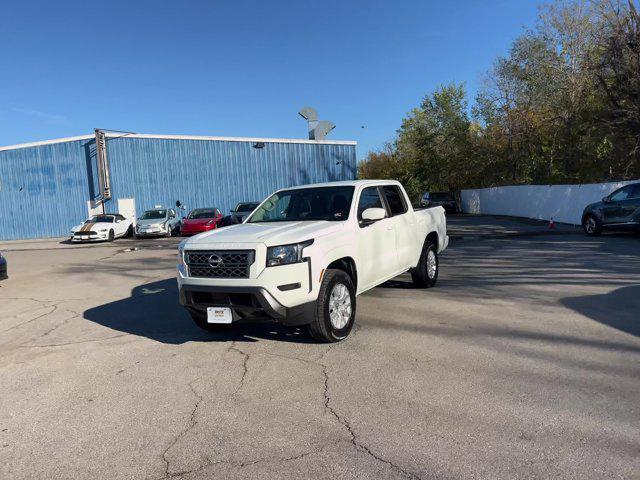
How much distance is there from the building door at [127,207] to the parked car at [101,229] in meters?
4.49

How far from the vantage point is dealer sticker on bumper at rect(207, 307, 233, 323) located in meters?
4.90

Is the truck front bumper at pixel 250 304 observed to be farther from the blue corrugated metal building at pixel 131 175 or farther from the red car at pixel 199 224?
the blue corrugated metal building at pixel 131 175

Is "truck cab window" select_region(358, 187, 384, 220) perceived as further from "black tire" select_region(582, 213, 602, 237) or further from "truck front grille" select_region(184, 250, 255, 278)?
"black tire" select_region(582, 213, 602, 237)

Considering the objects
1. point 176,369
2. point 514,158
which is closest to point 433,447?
point 176,369

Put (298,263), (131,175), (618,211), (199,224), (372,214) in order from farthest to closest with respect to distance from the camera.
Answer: (131,175), (199,224), (618,211), (372,214), (298,263)

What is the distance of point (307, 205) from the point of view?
20.9 ft

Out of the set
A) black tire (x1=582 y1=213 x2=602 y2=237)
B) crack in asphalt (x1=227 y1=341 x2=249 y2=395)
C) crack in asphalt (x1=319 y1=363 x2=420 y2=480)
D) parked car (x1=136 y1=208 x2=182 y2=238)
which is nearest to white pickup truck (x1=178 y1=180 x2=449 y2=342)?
crack in asphalt (x1=227 y1=341 x2=249 y2=395)

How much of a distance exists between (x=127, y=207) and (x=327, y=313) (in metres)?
27.9

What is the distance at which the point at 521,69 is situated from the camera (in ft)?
114

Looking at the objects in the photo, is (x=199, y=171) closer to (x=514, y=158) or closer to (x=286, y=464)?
(x=514, y=158)

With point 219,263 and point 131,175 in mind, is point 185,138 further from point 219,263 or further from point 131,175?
point 219,263

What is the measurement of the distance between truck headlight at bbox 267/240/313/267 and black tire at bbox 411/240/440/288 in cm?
337

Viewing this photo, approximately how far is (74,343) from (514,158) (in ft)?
104

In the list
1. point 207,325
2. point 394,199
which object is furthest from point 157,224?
point 207,325
